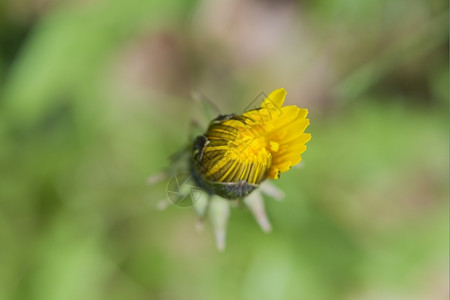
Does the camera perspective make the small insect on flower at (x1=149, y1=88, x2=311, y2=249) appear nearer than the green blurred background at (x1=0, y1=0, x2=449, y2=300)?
Yes

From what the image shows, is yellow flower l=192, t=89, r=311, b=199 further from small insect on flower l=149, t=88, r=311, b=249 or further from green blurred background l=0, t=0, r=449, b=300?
green blurred background l=0, t=0, r=449, b=300

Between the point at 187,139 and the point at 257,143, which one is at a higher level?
the point at 257,143

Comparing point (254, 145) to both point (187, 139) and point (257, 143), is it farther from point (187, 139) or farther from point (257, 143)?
point (187, 139)

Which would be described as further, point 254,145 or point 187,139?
point 187,139

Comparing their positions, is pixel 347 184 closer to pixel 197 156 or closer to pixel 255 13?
pixel 255 13

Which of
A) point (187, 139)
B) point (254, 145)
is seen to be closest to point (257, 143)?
point (254, 145)

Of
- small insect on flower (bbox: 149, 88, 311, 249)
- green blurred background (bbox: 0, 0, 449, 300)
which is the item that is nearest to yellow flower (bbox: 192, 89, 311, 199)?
small insect on flower (bbox: 149, 88, 311, 249)
